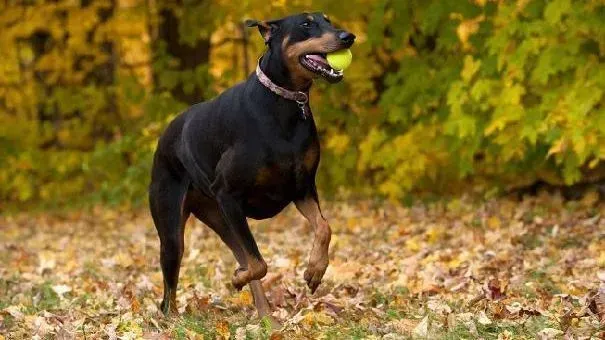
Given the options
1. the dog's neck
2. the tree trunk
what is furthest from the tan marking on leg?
the tree trunk

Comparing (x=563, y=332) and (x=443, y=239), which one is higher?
(x=563, y=332)

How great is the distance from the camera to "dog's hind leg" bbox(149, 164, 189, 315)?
6.96m

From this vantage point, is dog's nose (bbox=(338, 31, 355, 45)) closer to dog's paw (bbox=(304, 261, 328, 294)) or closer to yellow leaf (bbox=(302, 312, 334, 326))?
dog's paw (bbox=(304, 261, 328, 294))

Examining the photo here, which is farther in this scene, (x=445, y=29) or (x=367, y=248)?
(x=445, y=29)

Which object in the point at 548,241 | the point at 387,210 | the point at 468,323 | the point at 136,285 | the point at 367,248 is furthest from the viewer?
the point at 387,210

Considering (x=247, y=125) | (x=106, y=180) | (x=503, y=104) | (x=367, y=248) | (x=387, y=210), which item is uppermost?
(x=247, y=125)

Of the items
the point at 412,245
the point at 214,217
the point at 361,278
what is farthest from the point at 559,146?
the point at 214,217

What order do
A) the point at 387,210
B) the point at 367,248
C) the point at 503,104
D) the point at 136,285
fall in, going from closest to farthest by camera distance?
the point at 136,285 < the point at 367,248 < the point at 503,104 < the point at 387,210

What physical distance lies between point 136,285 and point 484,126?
15.2 ft

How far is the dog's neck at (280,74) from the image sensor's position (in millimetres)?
6113

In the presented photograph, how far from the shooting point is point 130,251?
11.2 m

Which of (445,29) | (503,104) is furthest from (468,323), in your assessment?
(445,29)

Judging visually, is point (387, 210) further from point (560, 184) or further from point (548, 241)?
point (548, 241)

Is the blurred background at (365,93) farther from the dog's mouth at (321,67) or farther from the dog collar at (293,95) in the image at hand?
the dog's mouth at (321,67)
